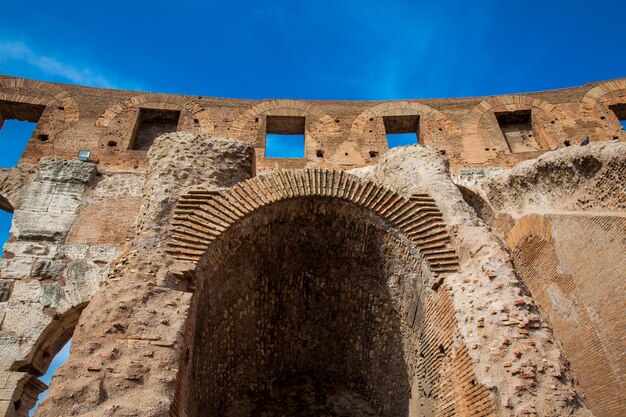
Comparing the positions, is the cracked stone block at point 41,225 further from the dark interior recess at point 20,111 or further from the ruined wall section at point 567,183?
the ruined wall section at point 567,183

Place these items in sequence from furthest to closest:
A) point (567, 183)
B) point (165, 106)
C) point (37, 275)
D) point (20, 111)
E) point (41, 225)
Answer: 1. point (165, 106)
2. point (20, 111)
3. point (41, 225)
4. point (37, 275)
5. point (567, 183)

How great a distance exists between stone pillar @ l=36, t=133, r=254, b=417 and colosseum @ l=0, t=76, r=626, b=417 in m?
0.01

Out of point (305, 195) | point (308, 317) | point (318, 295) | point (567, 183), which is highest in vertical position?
point (567, 183)

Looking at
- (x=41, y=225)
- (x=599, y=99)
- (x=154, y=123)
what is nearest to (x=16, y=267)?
(x=41, y=225)

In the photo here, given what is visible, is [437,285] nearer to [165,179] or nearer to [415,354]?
[415,354]

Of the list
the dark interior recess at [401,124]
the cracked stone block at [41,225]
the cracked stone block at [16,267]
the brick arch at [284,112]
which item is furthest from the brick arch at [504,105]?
the cracked stone block at [16,267]

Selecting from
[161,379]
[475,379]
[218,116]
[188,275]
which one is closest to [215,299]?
[188,275]

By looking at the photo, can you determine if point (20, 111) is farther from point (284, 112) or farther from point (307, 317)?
point (307, 317)

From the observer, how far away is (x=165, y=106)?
11320mm

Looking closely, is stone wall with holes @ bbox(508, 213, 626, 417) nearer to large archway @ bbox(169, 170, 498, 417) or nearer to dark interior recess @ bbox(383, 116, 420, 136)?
large archway @ bbox(169, 170, 498, 417)

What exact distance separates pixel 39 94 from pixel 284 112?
6092 millimetres

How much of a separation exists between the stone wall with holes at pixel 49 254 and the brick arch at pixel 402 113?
221 inches

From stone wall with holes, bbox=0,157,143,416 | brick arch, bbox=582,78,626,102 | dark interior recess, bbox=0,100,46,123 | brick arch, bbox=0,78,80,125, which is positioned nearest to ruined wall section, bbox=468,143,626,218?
brick arch, bbox=582,78,626,102

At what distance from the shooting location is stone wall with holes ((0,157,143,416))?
6.55 m
